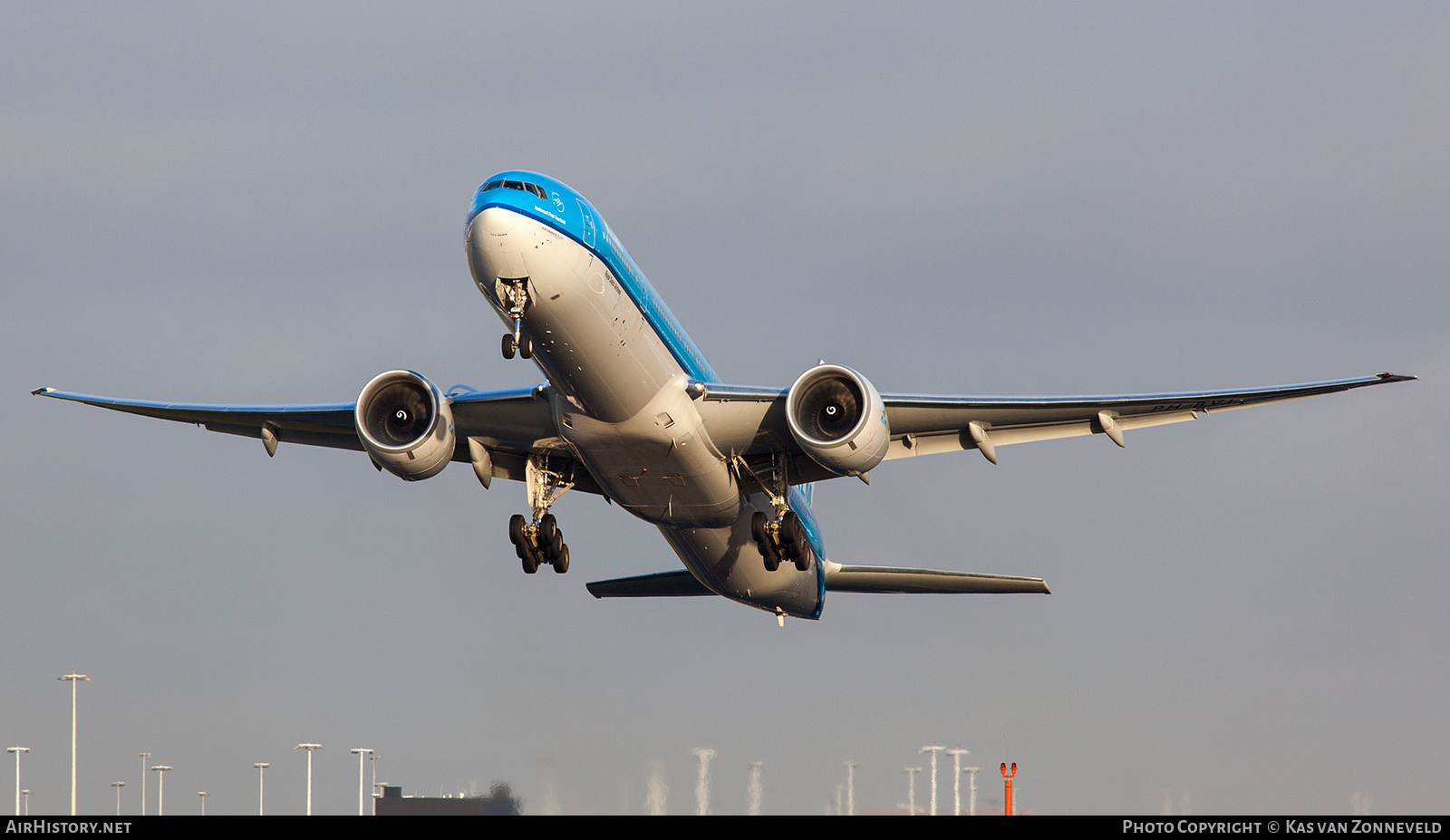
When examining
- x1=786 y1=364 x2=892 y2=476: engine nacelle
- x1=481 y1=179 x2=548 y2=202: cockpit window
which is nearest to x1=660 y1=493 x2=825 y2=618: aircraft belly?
x1=786 y1=364 x2=892 y2=476: engine nacelle

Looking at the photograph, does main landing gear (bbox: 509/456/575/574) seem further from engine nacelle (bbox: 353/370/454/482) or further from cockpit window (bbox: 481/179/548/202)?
cockpit window (bbox: 481/179/548/202)

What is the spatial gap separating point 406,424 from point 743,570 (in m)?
8.76

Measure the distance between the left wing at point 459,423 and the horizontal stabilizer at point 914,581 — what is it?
850 cm

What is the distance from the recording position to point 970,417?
31.2 metres

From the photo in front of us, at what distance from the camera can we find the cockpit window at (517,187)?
25641 millimetres

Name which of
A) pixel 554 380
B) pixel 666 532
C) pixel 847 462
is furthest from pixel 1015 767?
pixel 554 380

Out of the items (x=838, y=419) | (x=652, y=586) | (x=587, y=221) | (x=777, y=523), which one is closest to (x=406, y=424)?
(x=587, y=221)

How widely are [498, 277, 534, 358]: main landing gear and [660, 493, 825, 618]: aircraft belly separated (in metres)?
7.95

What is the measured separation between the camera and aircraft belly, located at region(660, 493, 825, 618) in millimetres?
33500

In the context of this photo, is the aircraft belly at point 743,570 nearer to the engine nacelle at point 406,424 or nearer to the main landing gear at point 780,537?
the main landing gear at point 780,537

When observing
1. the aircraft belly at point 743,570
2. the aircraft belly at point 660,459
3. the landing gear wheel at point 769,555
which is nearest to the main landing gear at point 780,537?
the landing gear wheel at point 769,555

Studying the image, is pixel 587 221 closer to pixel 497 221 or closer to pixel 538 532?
pixel 497 221

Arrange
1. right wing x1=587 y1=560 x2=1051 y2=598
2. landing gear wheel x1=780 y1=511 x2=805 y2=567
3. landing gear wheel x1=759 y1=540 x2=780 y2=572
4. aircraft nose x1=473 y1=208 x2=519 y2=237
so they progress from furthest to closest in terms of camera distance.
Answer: right wing x1=587 y1=560 x2=1051 y2=598, landing gear wheel x1=759 y1=540 x2=780 y2=572, landing gear wheel x1=780 y1=511 x2=805 y2=567, aircraft nose x1=473 y1=208 x2=519 y2=237
